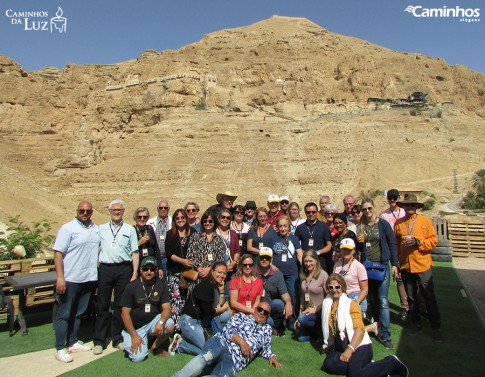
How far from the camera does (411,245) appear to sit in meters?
6.90

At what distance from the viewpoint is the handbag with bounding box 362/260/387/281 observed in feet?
21.7

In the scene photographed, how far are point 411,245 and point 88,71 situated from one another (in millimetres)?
71644

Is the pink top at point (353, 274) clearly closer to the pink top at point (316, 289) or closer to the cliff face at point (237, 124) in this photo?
the pink top at point (316, 289)

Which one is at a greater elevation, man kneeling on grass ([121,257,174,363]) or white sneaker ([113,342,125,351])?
man kneeling on grass ([121,257,174,363])

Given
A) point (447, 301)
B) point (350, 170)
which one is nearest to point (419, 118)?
point (350, 170)

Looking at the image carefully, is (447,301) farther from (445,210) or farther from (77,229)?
(445,210)

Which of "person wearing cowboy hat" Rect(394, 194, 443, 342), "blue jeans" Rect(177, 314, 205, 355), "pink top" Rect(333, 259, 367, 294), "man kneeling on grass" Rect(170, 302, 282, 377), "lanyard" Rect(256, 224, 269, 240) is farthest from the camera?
"lanyard" Rect(256, 224, 269, 240)

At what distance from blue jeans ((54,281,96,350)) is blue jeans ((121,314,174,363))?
0.89 m

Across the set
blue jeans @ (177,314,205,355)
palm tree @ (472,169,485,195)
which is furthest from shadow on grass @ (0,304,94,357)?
palm tree @ (472,169,485,195)

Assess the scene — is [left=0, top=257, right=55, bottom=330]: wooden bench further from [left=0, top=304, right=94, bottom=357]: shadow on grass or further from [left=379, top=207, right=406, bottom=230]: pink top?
[left=379, top=207, right=406, bottom=230]: pink top

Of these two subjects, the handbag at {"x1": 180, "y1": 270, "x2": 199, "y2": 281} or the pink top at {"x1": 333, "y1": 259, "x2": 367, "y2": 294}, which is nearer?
the pink top at {"x1": 333, "y1": 259, "x2": 367, "y2": 294}

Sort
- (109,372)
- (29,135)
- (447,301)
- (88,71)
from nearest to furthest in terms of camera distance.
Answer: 1. (109,372)
2. (447,301)
3. (29,135)
4. (88,71)

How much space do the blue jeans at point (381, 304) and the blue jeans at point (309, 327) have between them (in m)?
0.95

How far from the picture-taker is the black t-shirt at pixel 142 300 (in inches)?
238
